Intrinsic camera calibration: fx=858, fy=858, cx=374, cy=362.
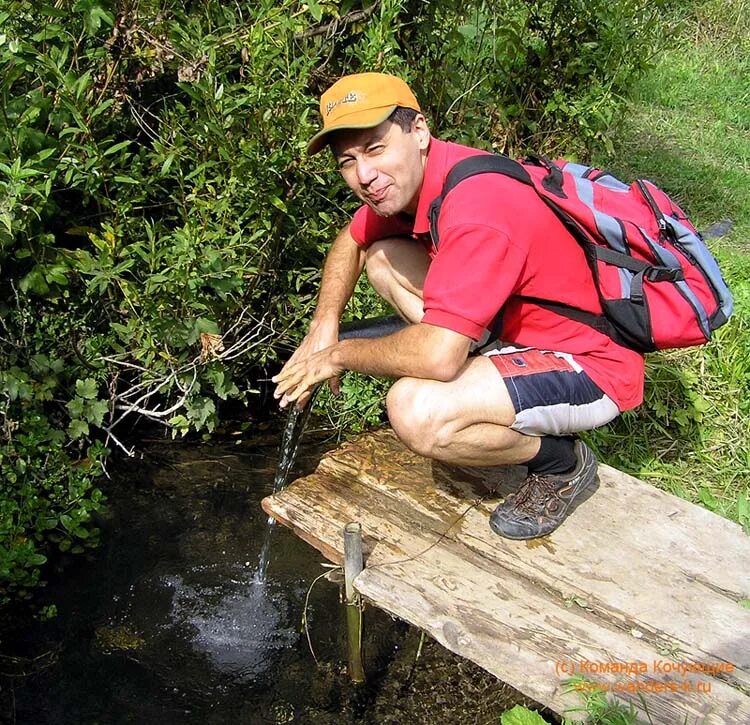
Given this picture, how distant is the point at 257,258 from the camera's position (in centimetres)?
409

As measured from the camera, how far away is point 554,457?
3.20m

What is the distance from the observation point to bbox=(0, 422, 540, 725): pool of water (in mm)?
3307

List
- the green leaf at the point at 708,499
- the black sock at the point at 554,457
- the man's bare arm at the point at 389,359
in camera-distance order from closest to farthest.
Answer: the man's bare arm at the point at 389,359
the black sock at the point at 554,457
the green leaf at the point at 708,499

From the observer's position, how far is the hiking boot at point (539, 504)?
10.5 feet

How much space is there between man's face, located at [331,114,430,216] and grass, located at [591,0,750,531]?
1953 millimetres

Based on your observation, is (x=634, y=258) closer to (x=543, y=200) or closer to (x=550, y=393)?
(x=543, y=200)

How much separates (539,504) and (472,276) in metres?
1.02

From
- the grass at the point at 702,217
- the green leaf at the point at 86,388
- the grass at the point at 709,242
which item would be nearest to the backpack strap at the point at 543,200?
the grass at the point at 709,242

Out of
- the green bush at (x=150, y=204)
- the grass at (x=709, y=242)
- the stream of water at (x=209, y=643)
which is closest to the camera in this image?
the stream of water at (x=209, y=643)

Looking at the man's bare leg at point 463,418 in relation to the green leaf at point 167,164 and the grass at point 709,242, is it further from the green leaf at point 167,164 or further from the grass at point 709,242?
the green leaf at point 167,164

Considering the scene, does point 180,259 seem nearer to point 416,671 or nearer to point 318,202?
point 318,202

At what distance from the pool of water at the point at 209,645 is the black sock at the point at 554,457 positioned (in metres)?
0.94

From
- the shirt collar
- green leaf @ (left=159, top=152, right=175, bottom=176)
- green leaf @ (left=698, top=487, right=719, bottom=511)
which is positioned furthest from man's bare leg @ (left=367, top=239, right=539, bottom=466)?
green leaf @ (left=159, top=152, right=175, bottom=176)

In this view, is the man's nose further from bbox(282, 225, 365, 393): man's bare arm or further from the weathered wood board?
the weathered wood board
